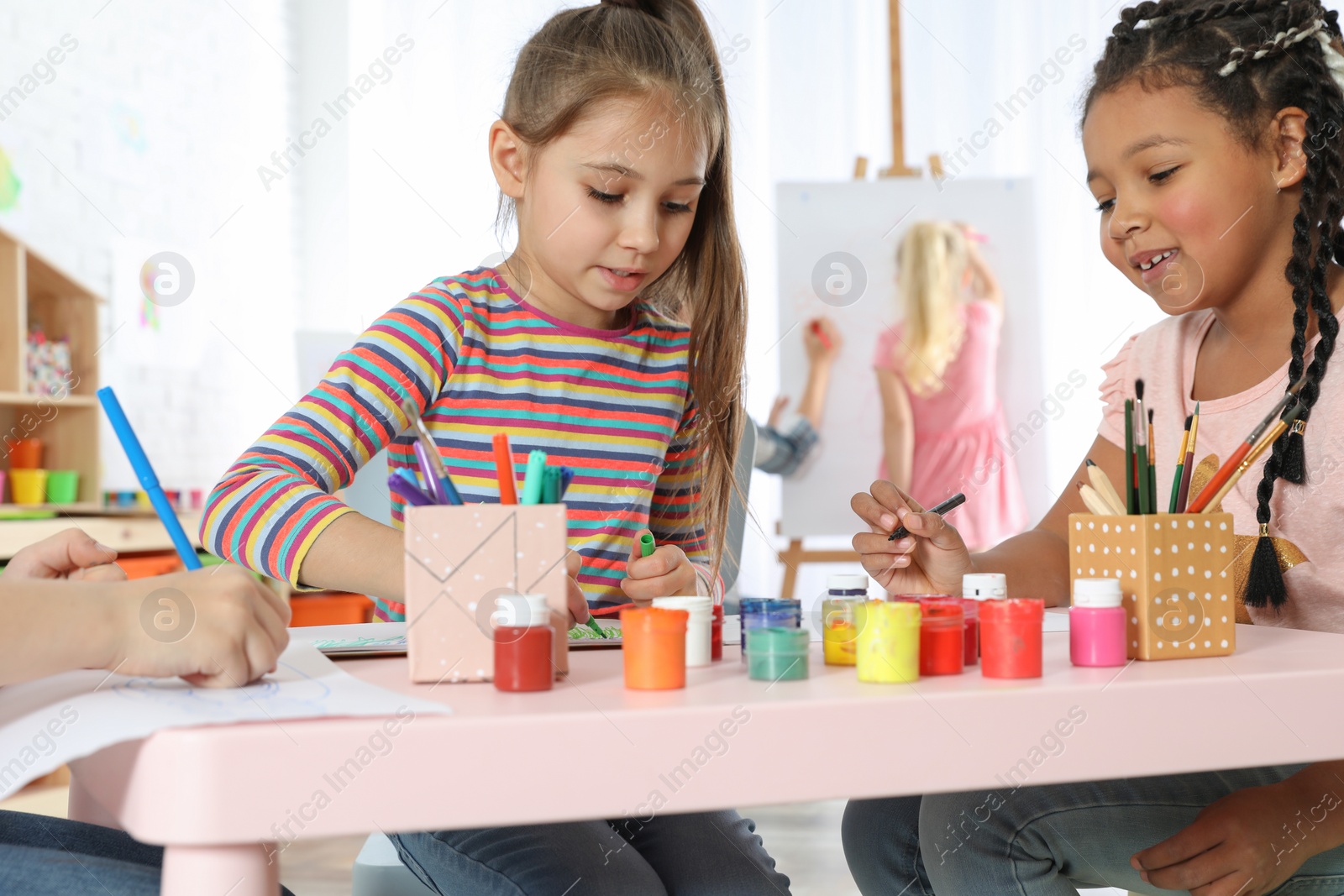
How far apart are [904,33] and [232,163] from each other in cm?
225

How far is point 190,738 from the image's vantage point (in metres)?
0.39

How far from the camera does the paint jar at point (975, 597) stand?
1.92ft

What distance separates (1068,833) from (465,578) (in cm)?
45

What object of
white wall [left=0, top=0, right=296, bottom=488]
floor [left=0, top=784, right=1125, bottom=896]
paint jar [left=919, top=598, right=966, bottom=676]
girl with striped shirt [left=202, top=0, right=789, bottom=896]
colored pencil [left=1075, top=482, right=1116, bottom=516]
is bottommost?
floor [left=0, top=784, right=1125, bottom=896]

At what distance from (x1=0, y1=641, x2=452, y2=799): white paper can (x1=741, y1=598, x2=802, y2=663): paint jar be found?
0.20 meters

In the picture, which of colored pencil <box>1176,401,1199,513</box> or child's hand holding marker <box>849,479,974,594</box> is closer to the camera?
colored pencil <box>1176,401,1199,513</box>

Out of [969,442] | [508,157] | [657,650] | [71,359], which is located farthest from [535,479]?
[969,442]

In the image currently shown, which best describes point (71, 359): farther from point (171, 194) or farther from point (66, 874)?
point (66, 874)

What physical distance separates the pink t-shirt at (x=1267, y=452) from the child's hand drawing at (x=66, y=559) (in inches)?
29.3

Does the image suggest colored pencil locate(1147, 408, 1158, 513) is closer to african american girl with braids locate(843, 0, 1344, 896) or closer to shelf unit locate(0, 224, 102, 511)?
african american girl with braids locate(843, 0, 1344, 896)

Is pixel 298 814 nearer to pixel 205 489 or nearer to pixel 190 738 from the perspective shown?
pixel 190 738

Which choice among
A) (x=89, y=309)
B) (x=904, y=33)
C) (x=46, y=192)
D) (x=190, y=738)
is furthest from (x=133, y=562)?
(x=904, y=33)

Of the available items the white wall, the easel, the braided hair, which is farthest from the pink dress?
the braided hair

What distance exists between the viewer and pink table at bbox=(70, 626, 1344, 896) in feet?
1.29
